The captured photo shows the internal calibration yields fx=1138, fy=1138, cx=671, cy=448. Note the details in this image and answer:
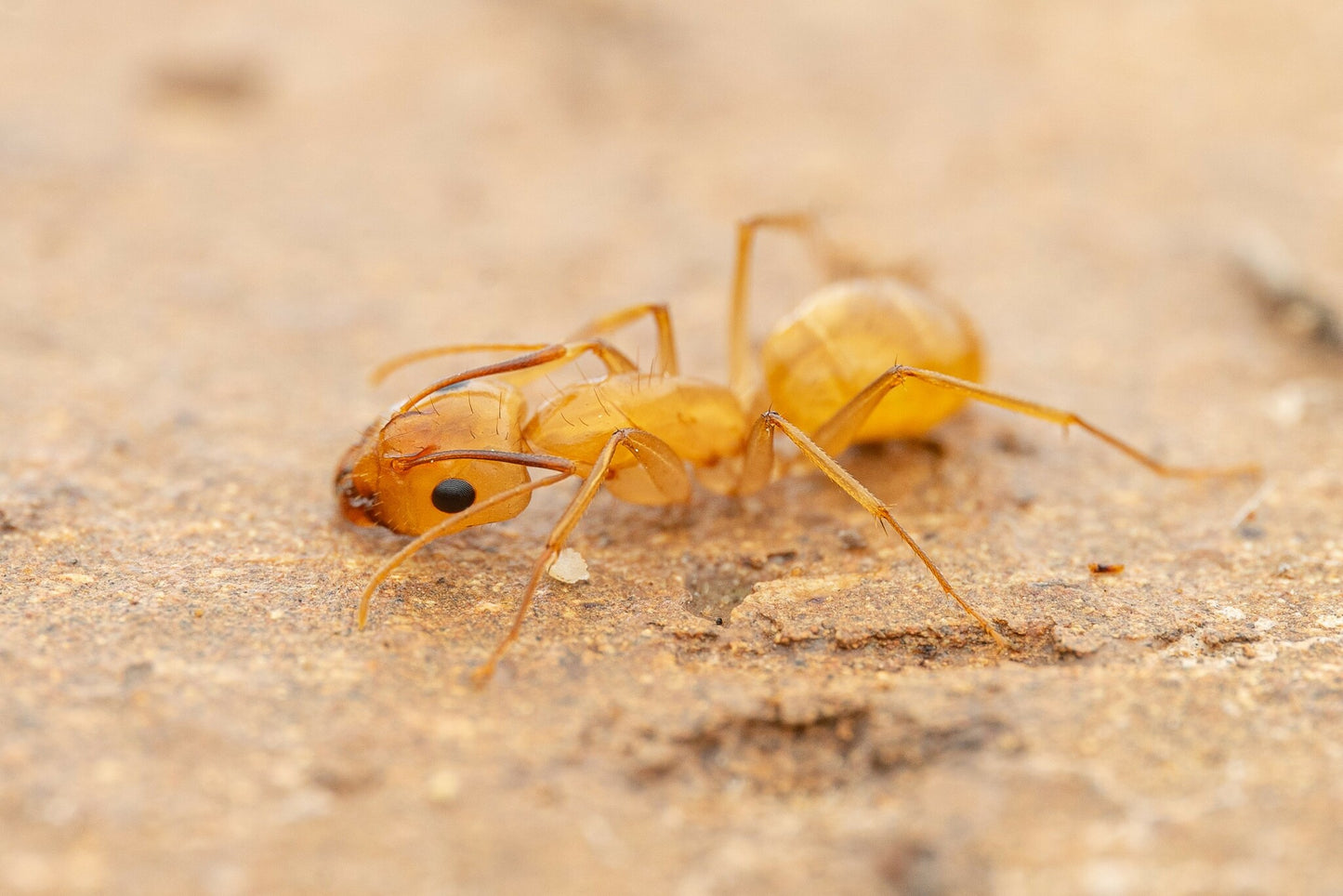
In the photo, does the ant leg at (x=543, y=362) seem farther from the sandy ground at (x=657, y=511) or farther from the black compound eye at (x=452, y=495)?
the sandy ground at (x=657, y=511)

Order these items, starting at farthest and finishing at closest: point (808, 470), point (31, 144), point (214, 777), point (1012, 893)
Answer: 1. point (31, 144)
2. point (808, 470)
3. point (214, 777)
4. point (1012, 893)

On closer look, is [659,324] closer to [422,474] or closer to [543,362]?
[543,362]

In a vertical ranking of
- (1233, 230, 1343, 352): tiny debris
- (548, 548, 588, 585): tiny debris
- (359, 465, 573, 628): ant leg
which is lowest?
(548, 548, 588, 585): tiny debris

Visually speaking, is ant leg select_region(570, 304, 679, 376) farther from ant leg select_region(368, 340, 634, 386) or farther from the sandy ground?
the sandy ground

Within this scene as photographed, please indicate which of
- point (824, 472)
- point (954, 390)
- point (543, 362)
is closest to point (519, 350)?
point (543, 362)

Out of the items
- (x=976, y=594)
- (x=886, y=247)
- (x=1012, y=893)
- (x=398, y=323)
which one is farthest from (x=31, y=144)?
(x=1012, y=893)

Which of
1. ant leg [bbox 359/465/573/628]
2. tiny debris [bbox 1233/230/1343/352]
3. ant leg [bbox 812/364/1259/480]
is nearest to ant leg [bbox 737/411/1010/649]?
ant leg [bbox 812/364/1259/480]

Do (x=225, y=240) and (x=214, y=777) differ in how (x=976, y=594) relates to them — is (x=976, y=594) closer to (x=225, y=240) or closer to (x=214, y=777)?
(x=214, y=777)
